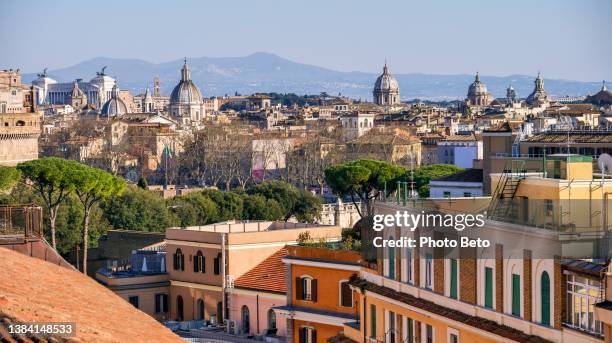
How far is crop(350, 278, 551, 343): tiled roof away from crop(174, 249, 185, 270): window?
12965mm

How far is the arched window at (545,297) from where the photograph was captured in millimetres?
11484

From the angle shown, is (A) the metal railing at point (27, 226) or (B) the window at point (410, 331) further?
(B) the window at point (410, 331)

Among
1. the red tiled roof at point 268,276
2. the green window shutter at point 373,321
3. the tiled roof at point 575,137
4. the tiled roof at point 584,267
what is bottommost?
the red tiled roof at point 268,276

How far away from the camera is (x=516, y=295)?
12250 millimetres

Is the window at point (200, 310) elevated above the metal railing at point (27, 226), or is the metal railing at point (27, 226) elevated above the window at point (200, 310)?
the metal railing at point (27, 226)

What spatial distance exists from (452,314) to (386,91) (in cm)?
17233

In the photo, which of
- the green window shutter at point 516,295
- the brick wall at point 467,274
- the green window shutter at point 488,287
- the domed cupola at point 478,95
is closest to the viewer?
the green window shutter at point 516,295

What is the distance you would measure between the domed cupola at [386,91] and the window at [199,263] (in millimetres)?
156204

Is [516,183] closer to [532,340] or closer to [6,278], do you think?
[532,340]

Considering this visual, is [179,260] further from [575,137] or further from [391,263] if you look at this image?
[391,263]

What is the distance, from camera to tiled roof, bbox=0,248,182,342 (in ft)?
23.6

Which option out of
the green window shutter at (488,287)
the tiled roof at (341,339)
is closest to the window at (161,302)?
the tiled roof at (341,339)

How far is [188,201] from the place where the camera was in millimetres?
49719

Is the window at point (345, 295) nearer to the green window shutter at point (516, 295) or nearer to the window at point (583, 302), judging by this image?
the green window shutter at point (516, 295)
